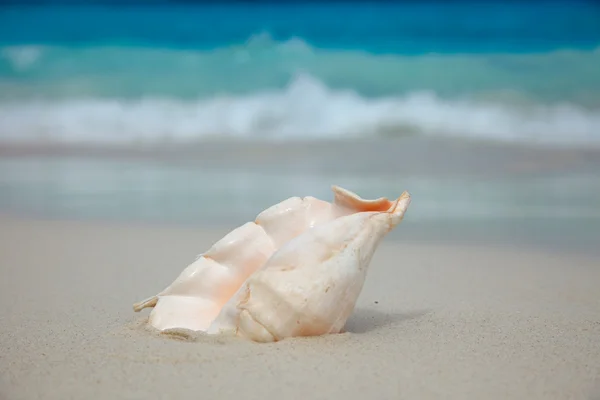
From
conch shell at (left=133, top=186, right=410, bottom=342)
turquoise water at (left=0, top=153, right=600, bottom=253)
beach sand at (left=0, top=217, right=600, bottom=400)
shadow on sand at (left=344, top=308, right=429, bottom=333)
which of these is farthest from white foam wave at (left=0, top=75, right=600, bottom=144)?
conch shell at (left=133, top=186, right=410, bottom=342)

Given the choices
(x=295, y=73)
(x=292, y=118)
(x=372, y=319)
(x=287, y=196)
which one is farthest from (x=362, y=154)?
(x=372, y=319)

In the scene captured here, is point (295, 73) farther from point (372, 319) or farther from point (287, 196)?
point (372, 319)

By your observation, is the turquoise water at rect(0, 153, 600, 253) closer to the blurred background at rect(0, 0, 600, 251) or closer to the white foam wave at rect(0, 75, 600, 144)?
the blurred background at rect(0, 0, 600, 251)

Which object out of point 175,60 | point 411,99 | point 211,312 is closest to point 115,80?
point 175,60

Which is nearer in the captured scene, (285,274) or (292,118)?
(285,274)

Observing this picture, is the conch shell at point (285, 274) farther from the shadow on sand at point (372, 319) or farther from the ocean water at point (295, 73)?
the ocean water at point (295, 73)

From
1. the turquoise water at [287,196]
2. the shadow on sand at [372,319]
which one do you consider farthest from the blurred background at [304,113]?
the shadow on sand at [372,319]
